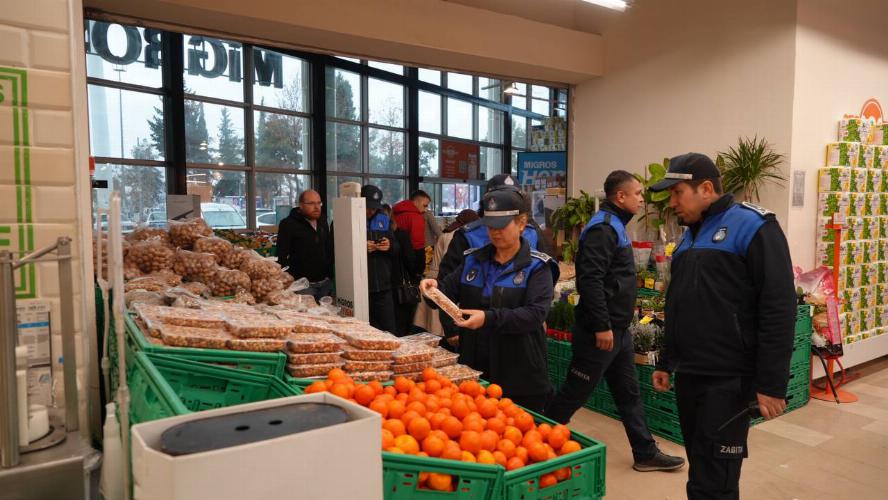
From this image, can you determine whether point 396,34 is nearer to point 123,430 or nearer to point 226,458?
point 123,430

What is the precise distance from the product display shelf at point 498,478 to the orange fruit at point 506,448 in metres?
0.10

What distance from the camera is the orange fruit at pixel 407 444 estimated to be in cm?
156

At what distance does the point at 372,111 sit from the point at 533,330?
429 inches

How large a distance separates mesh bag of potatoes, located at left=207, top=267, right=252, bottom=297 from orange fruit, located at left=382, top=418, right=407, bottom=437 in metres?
2.16

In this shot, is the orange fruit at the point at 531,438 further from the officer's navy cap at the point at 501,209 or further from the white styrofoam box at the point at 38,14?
the white styrofoam box at the point at 38,14

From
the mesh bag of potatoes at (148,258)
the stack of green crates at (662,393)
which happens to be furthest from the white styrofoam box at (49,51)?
the stack of green crates at (662,393)

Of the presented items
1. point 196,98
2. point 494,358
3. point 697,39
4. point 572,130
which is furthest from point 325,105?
point 494,358

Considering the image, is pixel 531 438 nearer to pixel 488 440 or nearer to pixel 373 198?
pixel 488 440

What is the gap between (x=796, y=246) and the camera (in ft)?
17.7

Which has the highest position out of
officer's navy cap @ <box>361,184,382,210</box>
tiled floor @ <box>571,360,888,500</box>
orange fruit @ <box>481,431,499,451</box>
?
officer's navy cap @ <box>361,184,382,210</box>

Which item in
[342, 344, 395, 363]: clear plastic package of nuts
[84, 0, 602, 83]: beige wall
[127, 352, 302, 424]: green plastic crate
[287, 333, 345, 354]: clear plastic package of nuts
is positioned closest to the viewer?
[127, 352, 302, 424]: green plastic crate

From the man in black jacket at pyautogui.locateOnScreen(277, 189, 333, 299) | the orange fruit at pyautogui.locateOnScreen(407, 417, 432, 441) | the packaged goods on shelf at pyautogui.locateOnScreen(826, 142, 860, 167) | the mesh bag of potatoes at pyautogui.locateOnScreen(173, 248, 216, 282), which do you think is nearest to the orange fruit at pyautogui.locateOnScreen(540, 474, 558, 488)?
the orange fruit at pyautogui.locateOnScreen(407, 417, 432, 441)

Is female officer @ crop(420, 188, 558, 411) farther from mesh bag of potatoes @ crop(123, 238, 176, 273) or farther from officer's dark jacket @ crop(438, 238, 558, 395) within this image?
mesh bag of potatoes @ crop(123, 238, 176, 273)

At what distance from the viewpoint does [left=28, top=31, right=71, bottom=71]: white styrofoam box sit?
1762mm
